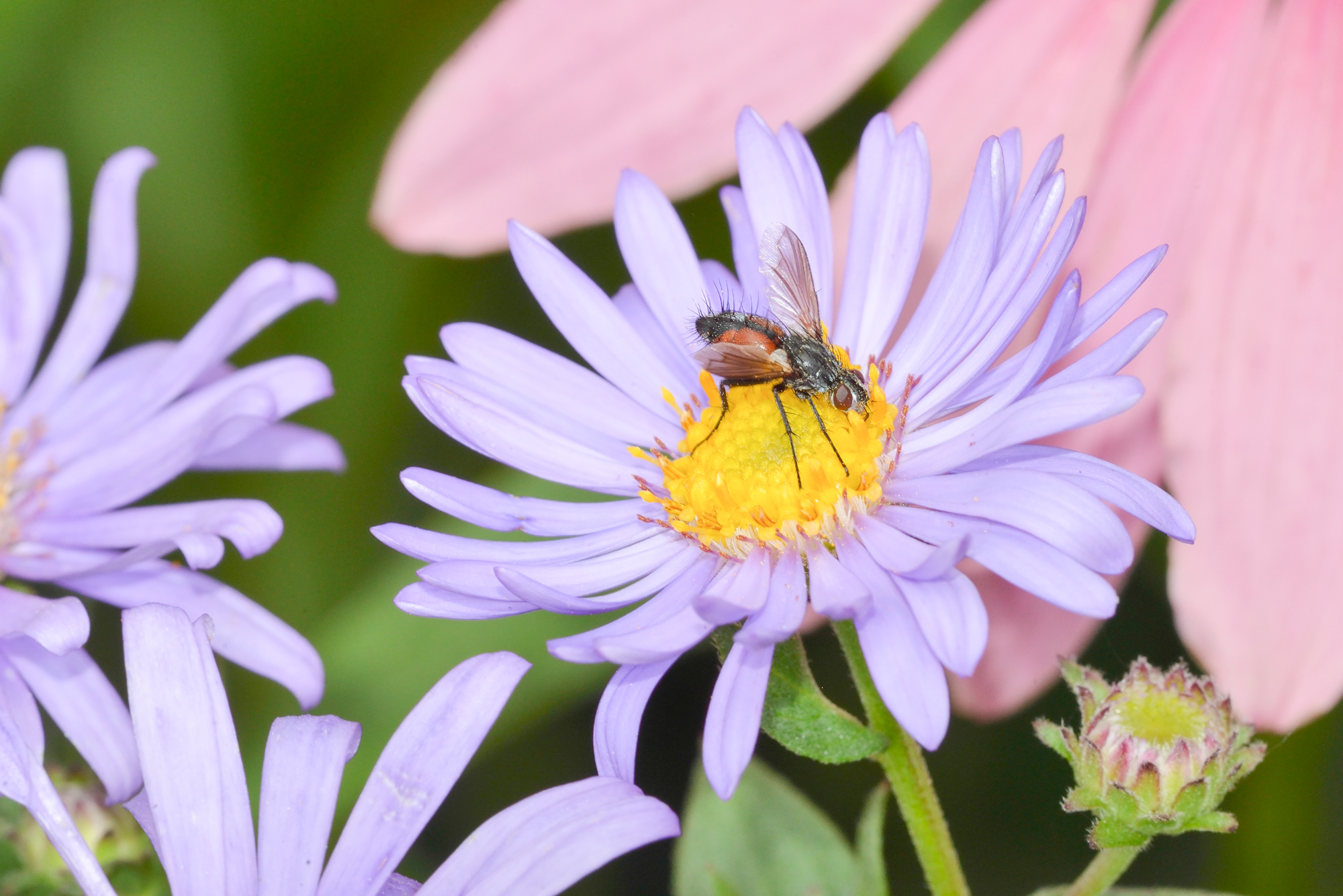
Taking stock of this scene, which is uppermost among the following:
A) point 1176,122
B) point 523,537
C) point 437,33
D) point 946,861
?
point 437,33

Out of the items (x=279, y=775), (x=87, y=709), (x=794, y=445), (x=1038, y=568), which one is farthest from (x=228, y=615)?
(x=1038, y=568)

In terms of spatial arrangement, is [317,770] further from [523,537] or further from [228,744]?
[523,537]

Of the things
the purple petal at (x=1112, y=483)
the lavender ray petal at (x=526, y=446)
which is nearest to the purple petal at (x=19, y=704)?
the lavender ray petal at (x=526, y=446)

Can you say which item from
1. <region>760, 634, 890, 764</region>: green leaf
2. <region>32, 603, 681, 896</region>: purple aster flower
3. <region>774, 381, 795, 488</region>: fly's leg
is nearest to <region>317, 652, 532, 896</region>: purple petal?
<region>32, 603, 681, 896</region>: purple aster flower

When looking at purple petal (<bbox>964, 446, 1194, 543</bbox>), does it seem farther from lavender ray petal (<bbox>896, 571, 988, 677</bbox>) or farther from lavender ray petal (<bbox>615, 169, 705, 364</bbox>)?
lavender ray petal (<bbox>615, 169, 705, 364</bbox>)

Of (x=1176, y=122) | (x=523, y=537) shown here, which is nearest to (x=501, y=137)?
(x=523, y=537)
